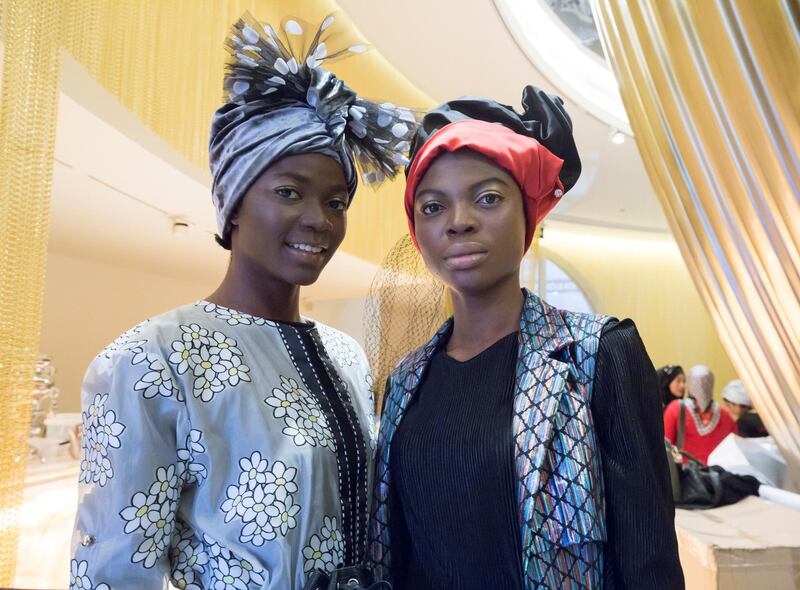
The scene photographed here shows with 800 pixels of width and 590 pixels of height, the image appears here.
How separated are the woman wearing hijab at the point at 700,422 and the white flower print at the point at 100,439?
4442 millimetres

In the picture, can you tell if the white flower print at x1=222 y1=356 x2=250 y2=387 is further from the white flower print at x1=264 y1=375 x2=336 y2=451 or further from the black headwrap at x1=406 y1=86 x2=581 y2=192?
the black headwrap at x1=406 y1=86 x2=581 y2=192

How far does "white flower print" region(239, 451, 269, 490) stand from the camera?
108 cm

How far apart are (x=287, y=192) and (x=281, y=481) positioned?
545 millimetres

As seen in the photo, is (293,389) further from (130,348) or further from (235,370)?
(130,348)

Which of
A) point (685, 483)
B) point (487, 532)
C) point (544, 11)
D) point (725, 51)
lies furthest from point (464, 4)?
point (487, 532)

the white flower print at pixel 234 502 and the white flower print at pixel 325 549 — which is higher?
the white flower print at pixel 234 502

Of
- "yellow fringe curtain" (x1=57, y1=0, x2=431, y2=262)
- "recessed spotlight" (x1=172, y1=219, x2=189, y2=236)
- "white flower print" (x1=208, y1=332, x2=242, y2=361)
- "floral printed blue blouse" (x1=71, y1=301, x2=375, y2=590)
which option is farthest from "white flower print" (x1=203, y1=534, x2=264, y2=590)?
"recessed spotlight" (x1=172, y1=219, x2=189, y2=236)

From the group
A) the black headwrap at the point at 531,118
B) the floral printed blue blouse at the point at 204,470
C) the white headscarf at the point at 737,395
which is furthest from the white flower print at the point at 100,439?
the white headscarf at the point at 737,395

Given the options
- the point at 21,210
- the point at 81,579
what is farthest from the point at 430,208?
the point at 21,210

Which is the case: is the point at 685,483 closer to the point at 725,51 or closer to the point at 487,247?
the point at 725,51

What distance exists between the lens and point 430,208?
1260 millimetres

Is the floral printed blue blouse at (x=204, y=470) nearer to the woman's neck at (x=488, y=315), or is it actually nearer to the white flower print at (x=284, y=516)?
the white flower print at (x=284, y=516)

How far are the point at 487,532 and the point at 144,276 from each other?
6119mm

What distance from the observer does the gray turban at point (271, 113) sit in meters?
1.24
